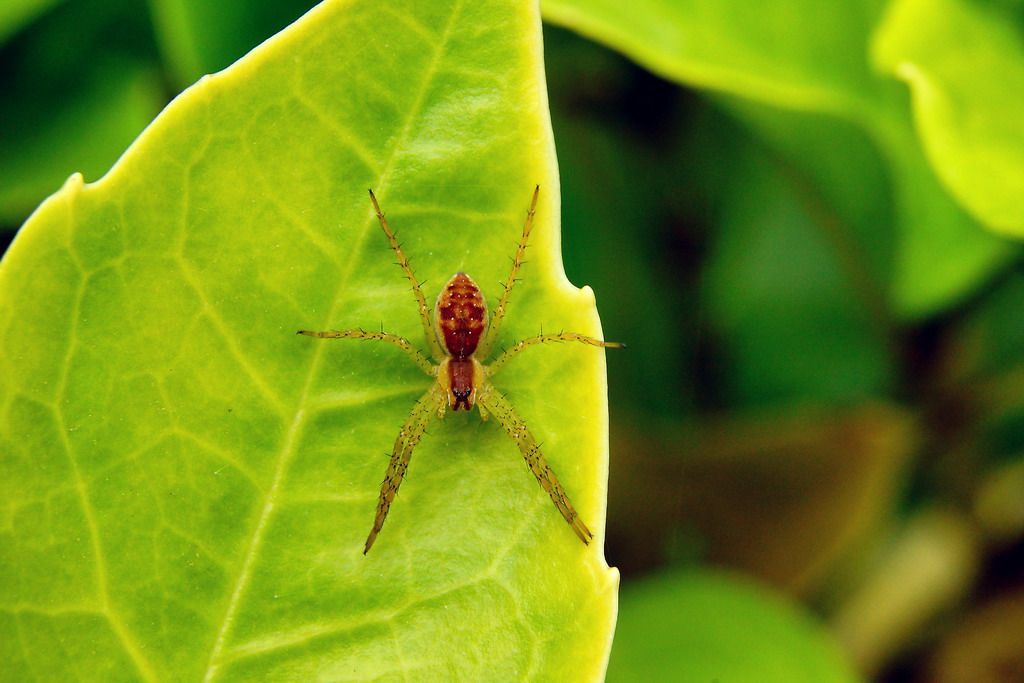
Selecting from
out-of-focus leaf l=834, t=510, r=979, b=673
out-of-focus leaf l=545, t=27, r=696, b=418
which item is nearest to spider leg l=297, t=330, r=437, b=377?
out-of-focus leaf l=545, t=27, r=696, b=418

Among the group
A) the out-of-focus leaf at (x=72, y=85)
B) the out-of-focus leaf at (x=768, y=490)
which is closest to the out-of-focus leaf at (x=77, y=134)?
the out-of-focus leaf at (x=72, y=85)

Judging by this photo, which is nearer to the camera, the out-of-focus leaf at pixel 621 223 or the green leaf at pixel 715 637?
the green leaf at pixel 715 637

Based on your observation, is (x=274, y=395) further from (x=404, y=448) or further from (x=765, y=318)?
(x=765, y=318)

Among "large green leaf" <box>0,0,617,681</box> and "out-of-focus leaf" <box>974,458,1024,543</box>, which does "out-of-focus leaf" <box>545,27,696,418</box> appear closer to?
"out-of-focus leaf" <box>974,458,1024,543</box>

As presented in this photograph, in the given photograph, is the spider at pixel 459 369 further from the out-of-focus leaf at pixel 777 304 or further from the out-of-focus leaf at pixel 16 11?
the out-of-focus leaf at pixel 777 304

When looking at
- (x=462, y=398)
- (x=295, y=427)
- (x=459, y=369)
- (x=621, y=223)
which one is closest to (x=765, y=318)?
(x=621, y=223)
